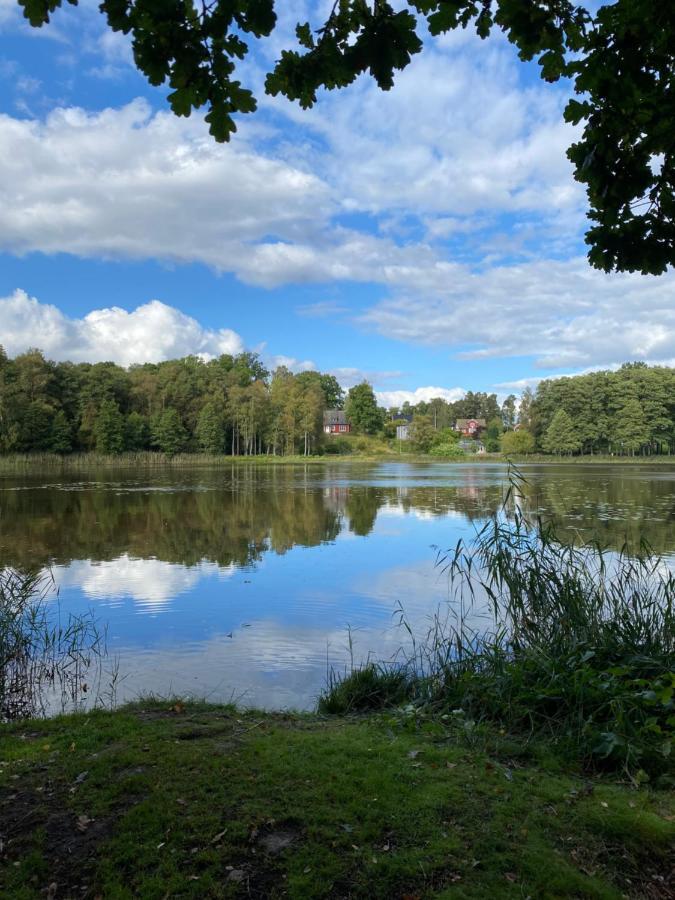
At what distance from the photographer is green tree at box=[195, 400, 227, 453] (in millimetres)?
72062

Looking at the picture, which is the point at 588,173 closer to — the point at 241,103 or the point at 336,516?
the point at 241,103

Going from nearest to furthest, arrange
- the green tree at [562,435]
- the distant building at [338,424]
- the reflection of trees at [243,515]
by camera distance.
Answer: the reflection of trees at [243,515] → the green tree at [562,435] → the distant building at [338,424]

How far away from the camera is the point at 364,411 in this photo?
102812 mm

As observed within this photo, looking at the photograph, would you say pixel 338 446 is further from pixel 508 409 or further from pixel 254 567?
pixel 254 567

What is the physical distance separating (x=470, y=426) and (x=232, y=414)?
55.4m

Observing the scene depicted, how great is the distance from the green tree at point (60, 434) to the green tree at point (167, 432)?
9981 millimetres

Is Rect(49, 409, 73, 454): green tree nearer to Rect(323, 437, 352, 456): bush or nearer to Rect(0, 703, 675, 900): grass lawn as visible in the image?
Rect(323, 437, 352, 456): bush

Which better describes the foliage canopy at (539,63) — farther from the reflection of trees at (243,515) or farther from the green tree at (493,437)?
the green tree at (493,437)

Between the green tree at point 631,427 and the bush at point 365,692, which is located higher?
the green tree at point 631,427

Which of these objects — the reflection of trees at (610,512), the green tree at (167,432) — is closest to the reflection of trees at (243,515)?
the reflection of trees at (610,512)

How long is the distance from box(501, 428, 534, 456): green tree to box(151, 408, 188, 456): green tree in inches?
1686

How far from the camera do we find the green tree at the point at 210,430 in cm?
7206

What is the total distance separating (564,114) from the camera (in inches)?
157

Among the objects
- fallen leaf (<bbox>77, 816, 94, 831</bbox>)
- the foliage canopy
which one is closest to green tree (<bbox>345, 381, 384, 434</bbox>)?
the foliage canopy
